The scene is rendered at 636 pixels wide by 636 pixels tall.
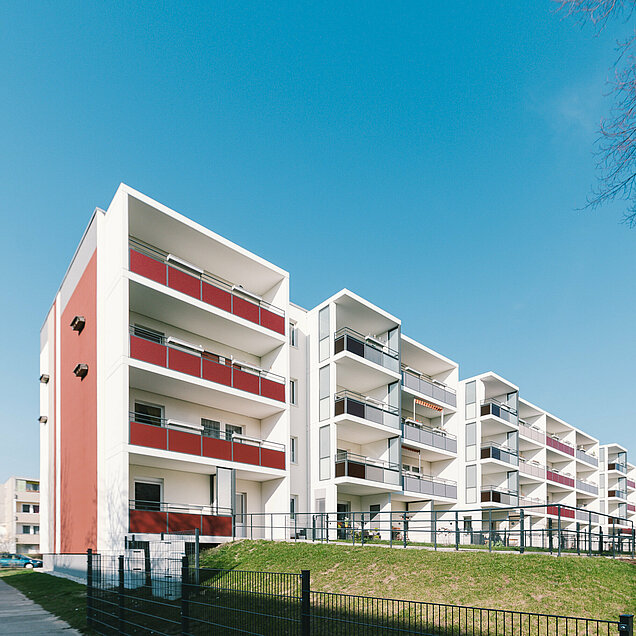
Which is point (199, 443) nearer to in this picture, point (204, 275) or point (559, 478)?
point (204, 275)

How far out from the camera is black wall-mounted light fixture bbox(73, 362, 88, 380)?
2350 centimetres

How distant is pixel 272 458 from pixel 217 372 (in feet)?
15.4

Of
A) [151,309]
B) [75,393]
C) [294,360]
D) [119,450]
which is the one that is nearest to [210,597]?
[119,450]

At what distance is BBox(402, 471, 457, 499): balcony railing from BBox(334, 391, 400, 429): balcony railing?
3353 mm

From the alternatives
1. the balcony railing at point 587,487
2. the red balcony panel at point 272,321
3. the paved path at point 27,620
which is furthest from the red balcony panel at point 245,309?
the balcony railing at point 587,487

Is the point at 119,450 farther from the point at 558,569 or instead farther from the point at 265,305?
the point at 558,569

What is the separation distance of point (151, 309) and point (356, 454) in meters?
14.0

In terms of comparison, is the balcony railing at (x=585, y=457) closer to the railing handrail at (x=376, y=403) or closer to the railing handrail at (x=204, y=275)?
the railing handrail at (x=376, y=403)

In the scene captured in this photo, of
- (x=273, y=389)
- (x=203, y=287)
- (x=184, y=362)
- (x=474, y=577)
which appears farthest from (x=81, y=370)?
(x=474, y=577)

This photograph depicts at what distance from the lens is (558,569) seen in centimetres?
1400

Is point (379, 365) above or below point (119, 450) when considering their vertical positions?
above

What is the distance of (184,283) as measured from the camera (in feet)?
75.2

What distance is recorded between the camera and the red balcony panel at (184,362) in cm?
2202

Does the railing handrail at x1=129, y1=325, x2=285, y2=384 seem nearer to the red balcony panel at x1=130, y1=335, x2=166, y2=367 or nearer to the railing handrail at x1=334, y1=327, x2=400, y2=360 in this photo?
the red balcony panel at x1=130, y1=335, x2=166, y2=367
